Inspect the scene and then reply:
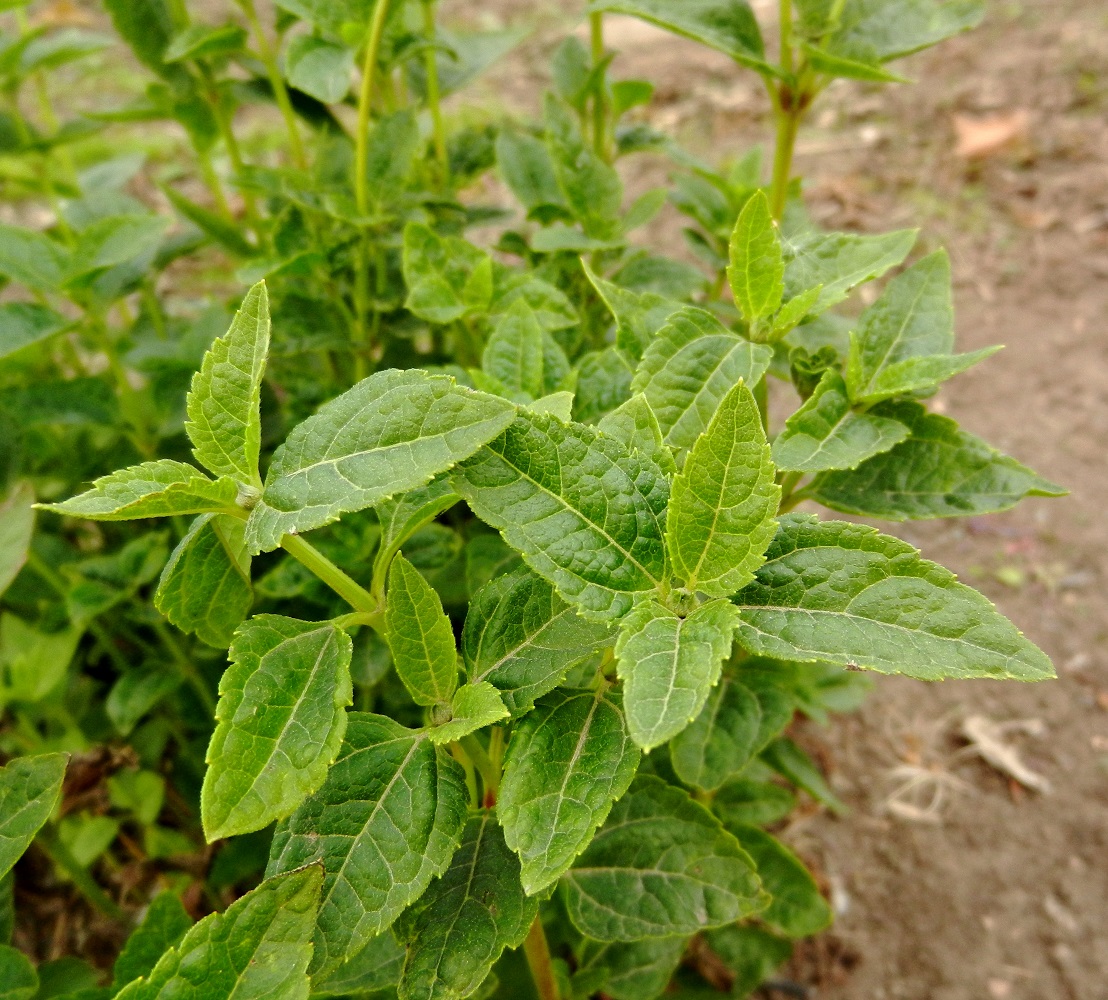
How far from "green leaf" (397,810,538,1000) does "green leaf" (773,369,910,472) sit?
0.56 m

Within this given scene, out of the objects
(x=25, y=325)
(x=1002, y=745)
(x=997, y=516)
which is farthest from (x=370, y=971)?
(x=997, y=516)

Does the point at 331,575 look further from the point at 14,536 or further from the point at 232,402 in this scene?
the point at 14,536

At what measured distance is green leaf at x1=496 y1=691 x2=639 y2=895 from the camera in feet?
2.81

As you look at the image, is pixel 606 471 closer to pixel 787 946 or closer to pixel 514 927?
pixel 514 927

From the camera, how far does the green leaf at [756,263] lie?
1095 millimetres

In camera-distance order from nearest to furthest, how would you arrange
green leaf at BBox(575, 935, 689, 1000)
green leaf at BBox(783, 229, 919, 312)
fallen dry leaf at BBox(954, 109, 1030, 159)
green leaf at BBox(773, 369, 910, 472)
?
green leaf at BBox(773, 369, 910, 472) → green leaf at BBox(783, 229, 919, 312) → green leaf at BBox(575, 935, 689, 1000) → fallen dry leaf at BBox(954, 109, 1030, 159)

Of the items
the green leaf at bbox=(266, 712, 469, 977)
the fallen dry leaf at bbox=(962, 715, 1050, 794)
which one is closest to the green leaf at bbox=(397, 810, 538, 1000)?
the green leaf at bbox=(266, 712, 469, 977)

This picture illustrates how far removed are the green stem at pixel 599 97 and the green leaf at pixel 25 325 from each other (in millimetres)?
1075

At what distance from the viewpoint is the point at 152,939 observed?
1203 millimetres

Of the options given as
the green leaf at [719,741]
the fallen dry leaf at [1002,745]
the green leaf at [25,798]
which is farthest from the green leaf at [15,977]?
the fallen dry leaf at [1002,745]

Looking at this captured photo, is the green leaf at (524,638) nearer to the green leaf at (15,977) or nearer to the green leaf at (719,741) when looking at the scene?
the green leaf at (719,741)

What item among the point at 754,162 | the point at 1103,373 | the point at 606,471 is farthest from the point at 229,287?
the point at 1103,373

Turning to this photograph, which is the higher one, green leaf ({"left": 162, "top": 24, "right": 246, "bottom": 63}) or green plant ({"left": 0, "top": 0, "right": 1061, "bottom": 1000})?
green leaf ({"left": 162, "top": 24, "right": 246, "bottom": 63})

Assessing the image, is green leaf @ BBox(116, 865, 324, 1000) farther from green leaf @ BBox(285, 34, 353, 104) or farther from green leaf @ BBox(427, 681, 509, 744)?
green leaf @ BBox(285, 34, 353, 104)
